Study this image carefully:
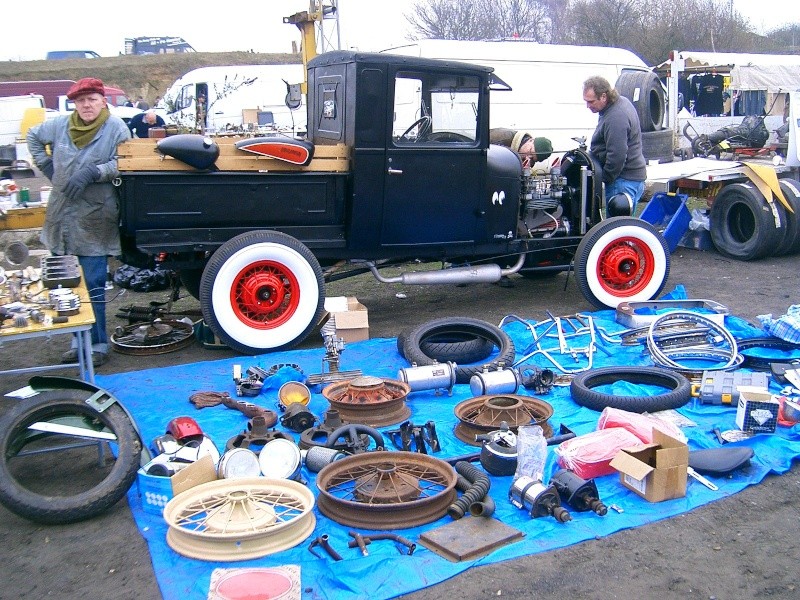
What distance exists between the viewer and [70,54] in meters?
41.0

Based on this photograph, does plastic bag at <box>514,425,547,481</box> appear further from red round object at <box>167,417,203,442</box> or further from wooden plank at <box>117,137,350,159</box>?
wooden plank at <box>117,137,350,159</box>

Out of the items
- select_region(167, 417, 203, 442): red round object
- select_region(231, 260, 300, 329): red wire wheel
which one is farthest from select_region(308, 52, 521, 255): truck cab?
select_region(167, 417, 203, 442): red round object

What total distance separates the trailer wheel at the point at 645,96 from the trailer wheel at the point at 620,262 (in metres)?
6.90

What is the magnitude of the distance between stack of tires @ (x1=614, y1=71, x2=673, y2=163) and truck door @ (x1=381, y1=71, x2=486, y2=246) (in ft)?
24.7

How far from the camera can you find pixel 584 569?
3.13m

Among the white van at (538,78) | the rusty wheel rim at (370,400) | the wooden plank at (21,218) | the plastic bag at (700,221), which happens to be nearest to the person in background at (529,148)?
the plastic bag at (700,221)

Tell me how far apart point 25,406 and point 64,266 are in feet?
4.90

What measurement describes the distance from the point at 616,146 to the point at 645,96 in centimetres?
643

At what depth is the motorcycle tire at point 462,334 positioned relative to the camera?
5.30 m

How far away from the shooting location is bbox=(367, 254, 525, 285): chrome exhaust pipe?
6.62 metres

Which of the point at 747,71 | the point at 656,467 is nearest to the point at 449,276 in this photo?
the point at 656,467

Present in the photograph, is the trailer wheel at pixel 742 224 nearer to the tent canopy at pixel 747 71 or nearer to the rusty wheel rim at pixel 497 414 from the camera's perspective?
the rusty wheel rim at pixel 497 414

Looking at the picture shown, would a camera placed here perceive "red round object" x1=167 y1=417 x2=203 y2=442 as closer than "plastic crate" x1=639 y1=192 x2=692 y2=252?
Yes

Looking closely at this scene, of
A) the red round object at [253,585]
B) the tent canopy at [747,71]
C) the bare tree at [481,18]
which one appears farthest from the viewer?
the bare tree at [481,18]
